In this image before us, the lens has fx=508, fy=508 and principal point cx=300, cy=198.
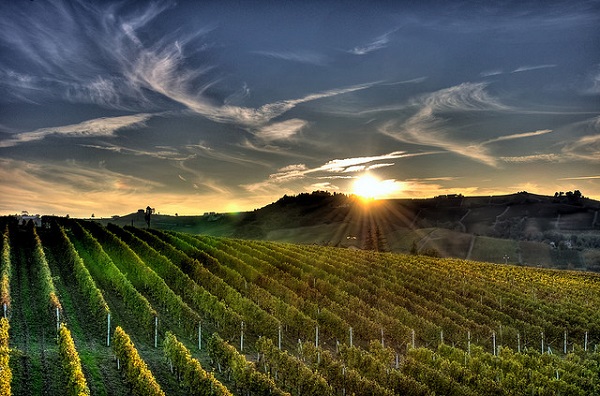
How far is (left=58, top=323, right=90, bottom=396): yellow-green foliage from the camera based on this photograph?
62.4 feet

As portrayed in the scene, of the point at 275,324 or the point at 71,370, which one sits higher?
the point at 71,370

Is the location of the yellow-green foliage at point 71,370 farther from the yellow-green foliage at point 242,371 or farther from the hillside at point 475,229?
the hillside at point 475,229

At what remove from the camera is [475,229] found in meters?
160

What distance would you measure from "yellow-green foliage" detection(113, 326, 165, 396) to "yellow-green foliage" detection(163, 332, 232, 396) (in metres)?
1.63

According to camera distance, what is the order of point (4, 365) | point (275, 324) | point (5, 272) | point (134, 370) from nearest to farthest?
point (4, 365) → point (134, 370) → point (275, 324) → point (5, 272)

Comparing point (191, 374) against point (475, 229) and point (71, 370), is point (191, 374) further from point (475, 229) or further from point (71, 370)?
point (475, 229)

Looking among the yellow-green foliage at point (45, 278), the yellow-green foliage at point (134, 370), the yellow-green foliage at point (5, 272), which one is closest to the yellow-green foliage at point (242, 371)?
the yellow-green foliage at point (134, 370)

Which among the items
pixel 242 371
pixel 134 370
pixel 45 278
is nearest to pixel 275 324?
pixel 242 371

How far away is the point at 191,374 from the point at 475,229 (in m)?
150

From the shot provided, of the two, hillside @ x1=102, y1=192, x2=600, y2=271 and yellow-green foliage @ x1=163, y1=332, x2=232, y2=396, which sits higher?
hillside @ x1=102, y1=192, x2=600, y2=271

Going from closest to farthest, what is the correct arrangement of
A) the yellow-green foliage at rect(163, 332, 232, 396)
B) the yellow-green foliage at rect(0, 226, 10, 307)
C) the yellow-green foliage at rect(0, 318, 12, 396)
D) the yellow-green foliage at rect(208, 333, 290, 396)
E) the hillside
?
the yellow-green foliage at rect(0, 318, 12, 396), the yellow-green foliage at rect(163, 332, 232, 396), the yellow-green foliage at rect(208, 333, 290, 396), the yellow-green foliage at rect(0, 226, 10, 307), the hillside

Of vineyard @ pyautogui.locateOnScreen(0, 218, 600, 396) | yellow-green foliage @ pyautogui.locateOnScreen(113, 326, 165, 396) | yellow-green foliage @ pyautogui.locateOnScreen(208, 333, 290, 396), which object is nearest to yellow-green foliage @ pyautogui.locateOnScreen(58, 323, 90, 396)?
vineyard @ pyautogui.locateOnScreen(0, 218, 600, 396)

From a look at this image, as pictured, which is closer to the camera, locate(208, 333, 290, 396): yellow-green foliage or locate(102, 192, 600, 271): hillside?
locate(208, 333, 290, 396): yellow-green foliage

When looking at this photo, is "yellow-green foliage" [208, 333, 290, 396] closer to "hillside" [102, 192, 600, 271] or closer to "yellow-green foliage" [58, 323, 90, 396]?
"yellow-green foliage" [58, 323, 90, 396]
